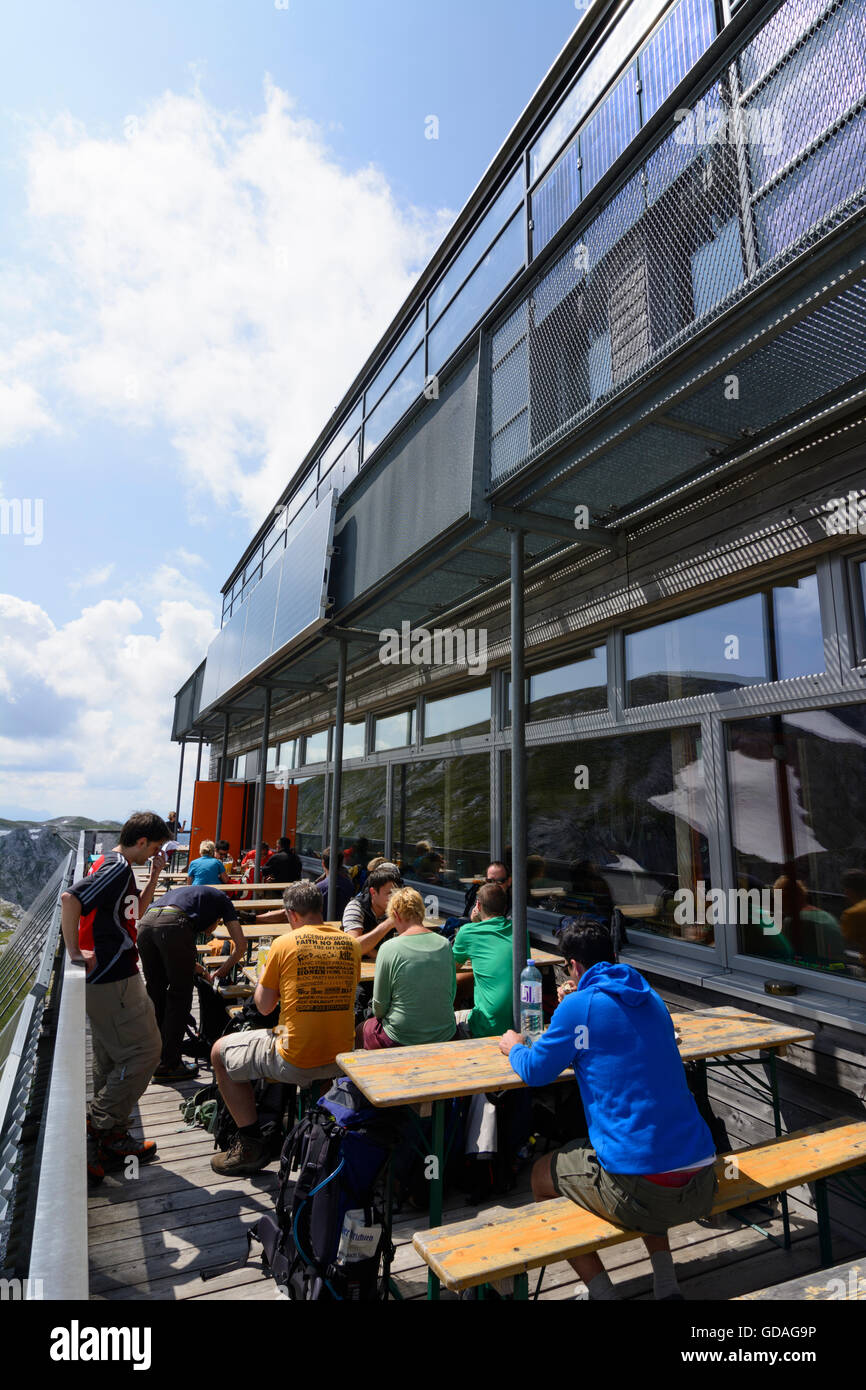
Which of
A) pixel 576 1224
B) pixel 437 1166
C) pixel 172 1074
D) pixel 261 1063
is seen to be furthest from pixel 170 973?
pixel 576 1224

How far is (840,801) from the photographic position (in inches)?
148

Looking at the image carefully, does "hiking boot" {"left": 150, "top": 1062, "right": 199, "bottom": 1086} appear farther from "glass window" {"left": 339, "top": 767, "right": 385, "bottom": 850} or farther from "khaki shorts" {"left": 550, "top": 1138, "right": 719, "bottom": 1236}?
"glass window" {"left": 339, "top": 767, "right": 385, "bottom": 850}

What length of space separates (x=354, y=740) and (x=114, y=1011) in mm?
Result: 7647

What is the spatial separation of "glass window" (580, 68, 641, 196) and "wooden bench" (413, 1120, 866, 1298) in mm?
4715

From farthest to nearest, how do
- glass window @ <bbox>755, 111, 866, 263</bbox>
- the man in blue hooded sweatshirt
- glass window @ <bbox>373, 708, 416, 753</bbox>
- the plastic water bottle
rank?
1. glass window @ <bbox>373, 708, 416, 753</bbox>
2. the plastic water bottle
3. glass window @ <bbox>755, 111, 866, 263</bbox>
4. the man in blue hooded sweatshirt

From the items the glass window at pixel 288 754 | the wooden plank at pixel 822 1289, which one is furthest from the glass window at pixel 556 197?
the glass window at pixel 288 754

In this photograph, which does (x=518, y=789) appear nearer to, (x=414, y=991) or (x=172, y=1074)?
(x=414, y=991)

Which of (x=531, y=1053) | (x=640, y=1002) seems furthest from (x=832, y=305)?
(x=531, y=1053)

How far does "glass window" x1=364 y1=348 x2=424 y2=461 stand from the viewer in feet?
21.5

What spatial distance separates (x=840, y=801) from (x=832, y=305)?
2344mm

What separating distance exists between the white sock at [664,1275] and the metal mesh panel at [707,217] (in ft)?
11.2

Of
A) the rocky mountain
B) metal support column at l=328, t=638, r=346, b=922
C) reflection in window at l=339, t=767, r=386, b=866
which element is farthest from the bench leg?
the rocky mountain

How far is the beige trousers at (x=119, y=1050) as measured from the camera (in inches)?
150
